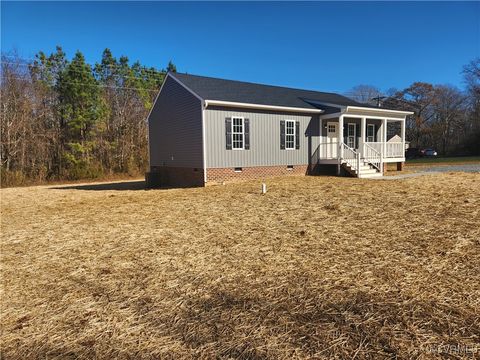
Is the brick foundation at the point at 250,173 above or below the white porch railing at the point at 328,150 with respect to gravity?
below

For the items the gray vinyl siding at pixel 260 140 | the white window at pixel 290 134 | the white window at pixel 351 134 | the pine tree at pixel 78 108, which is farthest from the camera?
the pine tree at pixel 78 108

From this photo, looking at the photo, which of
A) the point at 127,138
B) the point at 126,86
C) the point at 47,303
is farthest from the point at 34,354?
the point at 126,86

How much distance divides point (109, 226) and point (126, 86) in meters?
24.4

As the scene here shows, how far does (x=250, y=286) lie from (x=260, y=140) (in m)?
11.6

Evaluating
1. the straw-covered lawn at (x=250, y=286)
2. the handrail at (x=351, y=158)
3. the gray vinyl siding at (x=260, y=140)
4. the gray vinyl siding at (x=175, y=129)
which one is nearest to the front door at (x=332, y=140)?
the handrail at (x=351, y=158)

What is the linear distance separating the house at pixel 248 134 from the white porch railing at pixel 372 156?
0.05 m

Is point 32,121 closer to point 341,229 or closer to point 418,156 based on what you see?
point 341,229

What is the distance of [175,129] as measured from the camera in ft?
51.7

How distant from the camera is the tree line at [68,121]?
819 inches

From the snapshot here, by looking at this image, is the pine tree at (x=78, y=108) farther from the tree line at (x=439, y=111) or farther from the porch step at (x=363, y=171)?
the tree line at (x=439, y=111)

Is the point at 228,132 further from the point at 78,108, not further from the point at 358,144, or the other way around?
the point at 78,108

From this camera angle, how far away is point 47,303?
329 cm

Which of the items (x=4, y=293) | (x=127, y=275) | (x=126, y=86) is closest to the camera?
(x=4, y=293)

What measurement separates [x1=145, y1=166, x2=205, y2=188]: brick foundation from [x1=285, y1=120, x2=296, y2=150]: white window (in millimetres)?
4493
